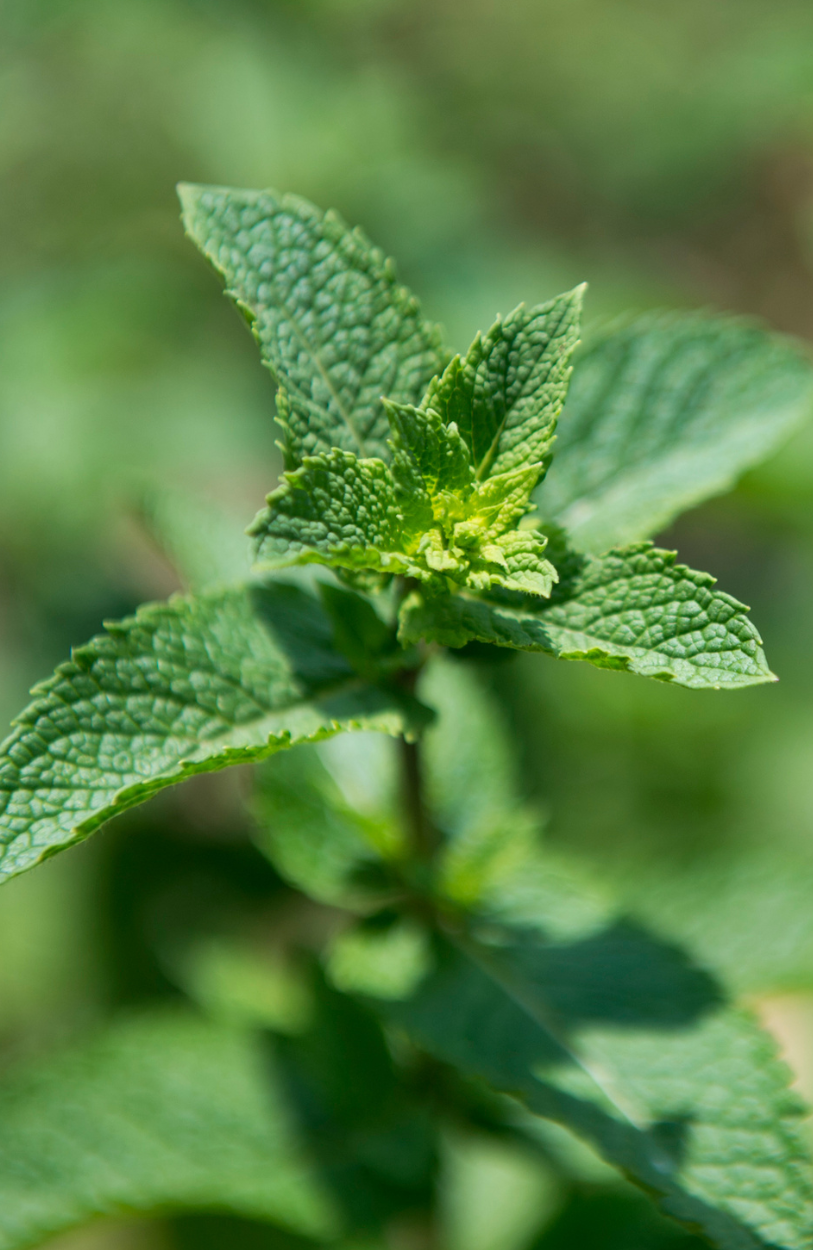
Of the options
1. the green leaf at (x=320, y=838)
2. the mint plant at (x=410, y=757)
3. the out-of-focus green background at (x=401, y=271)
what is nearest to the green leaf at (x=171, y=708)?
the mint plant at (x=410, y=757)

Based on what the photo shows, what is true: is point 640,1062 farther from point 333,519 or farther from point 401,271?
point 401,271

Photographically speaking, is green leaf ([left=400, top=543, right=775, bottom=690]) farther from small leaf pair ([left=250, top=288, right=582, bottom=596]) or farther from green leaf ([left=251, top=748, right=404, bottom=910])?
green leaf ([left=251, top=748, right=404, bottom=910])

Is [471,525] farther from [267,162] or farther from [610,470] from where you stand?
[267,162]

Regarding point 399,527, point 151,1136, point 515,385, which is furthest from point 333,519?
point 151,1136

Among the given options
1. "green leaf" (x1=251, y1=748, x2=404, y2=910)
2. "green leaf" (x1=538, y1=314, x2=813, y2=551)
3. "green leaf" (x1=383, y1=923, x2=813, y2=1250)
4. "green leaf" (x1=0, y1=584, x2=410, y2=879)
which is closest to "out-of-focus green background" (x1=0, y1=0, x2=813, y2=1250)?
"green leaf" (x1=383, y1=923, x2=813, y2=1250)

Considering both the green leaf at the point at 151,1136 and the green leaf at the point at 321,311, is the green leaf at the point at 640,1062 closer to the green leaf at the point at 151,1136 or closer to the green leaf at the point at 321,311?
the green leaf at the point at 151,1136

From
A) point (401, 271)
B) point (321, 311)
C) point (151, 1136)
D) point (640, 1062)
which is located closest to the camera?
point (321, 311)

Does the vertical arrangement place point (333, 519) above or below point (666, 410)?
below

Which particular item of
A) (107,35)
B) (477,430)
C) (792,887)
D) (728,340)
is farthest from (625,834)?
(107,35)
